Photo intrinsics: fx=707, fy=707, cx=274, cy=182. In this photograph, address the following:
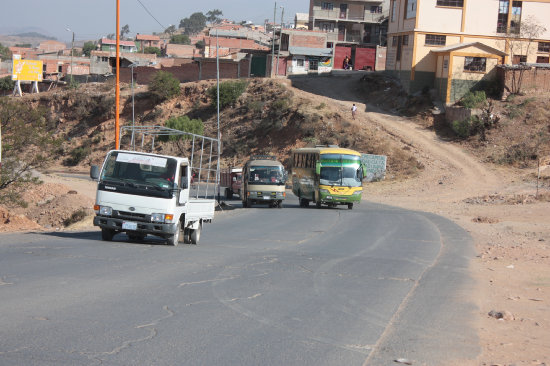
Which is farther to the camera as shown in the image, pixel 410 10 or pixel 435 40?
pixel 410 10

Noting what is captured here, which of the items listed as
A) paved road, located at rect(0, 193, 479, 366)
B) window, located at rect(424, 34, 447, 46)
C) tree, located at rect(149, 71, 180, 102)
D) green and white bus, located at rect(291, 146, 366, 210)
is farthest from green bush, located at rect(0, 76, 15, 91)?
paved road, located at rect(0, 193, 479, 366)

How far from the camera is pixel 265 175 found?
38.1 meters

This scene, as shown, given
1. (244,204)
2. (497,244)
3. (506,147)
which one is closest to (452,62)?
(506,147)

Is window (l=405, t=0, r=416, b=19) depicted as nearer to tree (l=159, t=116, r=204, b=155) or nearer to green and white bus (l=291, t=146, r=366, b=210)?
tree (l=159, t=116, r=204, b=155)

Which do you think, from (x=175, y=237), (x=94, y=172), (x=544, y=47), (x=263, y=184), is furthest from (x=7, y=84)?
(x=94, y=172)

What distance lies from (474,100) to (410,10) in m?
14.0

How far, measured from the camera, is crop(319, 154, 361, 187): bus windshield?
122 feet

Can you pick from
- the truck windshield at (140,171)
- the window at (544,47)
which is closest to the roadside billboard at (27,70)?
the window at (544,47)

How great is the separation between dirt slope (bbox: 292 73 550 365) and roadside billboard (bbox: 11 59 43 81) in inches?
1454

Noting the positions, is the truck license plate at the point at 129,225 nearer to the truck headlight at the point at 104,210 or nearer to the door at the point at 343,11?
the truck headlight at the point at 104,210

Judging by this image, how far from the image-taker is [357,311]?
10.4m

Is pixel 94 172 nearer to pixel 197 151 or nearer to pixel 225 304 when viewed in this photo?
pixel 225 304

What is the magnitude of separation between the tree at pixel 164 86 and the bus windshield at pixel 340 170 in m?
45.7

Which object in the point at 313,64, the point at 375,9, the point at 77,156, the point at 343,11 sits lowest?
the point at 77,156
